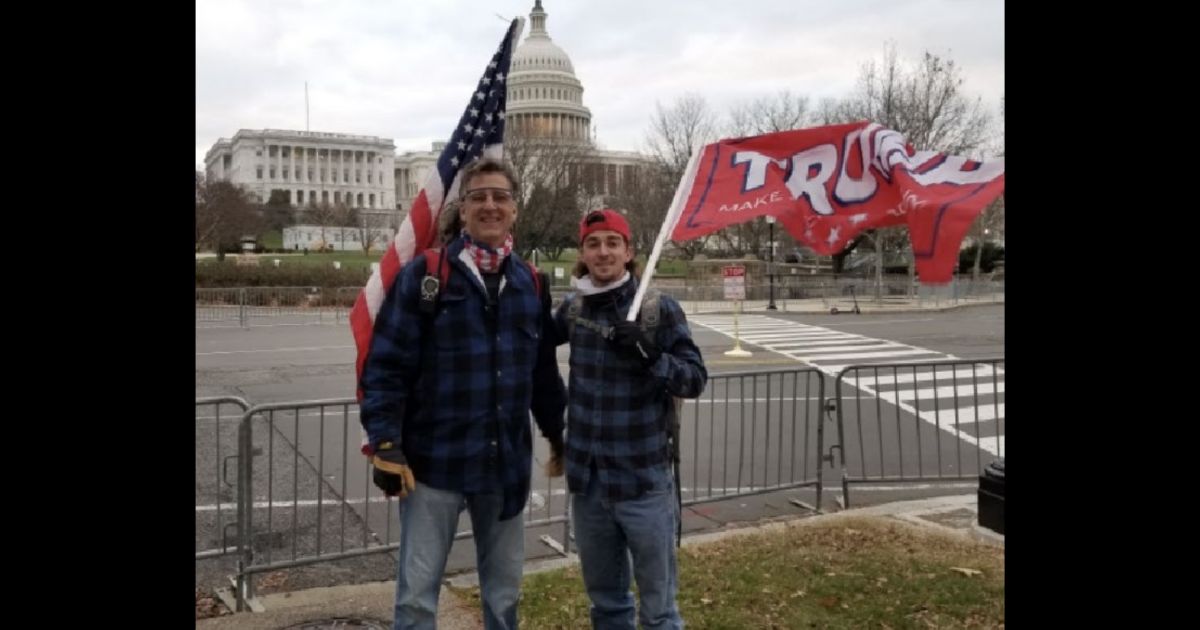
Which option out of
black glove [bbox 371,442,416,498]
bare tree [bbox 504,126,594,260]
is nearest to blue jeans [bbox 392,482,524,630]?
black glove [bbox 371,442,416,498]

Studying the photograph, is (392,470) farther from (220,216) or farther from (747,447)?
(220,216)

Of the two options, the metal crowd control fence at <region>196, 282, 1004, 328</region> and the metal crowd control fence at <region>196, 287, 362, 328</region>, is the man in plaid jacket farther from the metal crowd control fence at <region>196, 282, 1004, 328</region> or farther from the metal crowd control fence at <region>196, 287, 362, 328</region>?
the metal crowd control fence at <region>196, 287, 362, 328</region>

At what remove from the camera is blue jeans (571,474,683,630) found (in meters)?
3.33

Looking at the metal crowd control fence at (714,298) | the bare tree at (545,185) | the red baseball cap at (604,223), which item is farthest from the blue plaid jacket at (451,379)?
the bare tree at (545,185)

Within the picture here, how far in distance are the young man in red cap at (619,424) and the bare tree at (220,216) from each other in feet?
150

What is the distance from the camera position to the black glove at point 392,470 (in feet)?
9.78

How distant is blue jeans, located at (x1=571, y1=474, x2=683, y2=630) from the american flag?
1.14 m

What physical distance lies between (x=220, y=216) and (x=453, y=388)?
172 ft

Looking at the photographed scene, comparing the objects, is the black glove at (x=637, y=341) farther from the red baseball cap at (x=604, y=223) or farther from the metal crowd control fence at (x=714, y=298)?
the metal crowd control fence at (x=714, y=298)

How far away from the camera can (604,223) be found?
3379 millimetres
